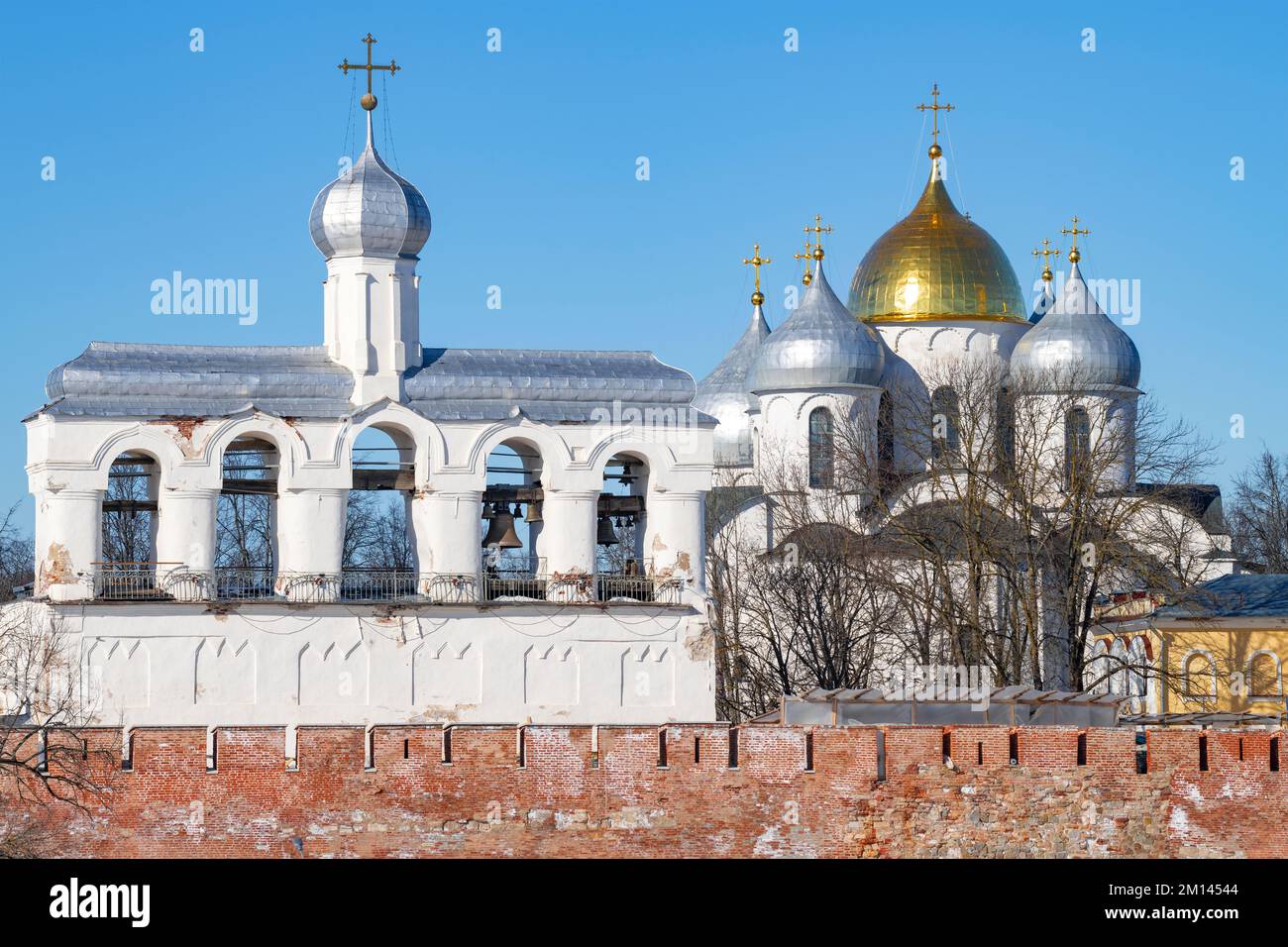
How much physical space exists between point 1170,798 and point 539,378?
10.9 m

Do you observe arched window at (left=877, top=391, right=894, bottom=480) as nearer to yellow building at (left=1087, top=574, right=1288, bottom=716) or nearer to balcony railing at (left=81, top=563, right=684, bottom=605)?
yellow building at (left=1087, top=574, right=1288, bottom=716)

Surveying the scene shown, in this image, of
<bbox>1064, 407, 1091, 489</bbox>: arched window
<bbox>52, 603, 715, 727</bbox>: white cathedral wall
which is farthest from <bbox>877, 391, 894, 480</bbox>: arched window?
<bbox>52, 603, 715, 727</bbox>: white cathedral wall

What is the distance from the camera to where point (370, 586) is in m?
34.0

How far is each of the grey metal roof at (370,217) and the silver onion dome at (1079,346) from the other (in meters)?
17.5

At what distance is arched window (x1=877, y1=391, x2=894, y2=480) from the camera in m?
50.1

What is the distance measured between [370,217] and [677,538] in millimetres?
5872

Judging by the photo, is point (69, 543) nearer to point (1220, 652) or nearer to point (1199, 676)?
point (1199, 676)

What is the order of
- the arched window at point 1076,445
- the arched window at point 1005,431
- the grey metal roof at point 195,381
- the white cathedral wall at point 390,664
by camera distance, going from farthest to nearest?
1. the arched window at point 1005,431
2. the arched window at point 1076,445
3. the grey metal roof at point 195,381
4. the white cathedral wall at point 390,664

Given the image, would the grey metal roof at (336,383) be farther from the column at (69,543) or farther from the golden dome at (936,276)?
the golden dome at (936,276)

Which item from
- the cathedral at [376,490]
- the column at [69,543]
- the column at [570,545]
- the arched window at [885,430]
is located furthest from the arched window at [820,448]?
the column at [69,543]

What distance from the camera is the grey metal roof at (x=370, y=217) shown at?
114 ft

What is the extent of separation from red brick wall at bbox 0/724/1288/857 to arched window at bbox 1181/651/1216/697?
37.2ft

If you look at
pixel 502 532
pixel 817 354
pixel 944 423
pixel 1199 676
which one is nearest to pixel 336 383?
pixel 502 532

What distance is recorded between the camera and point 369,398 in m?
34.0
